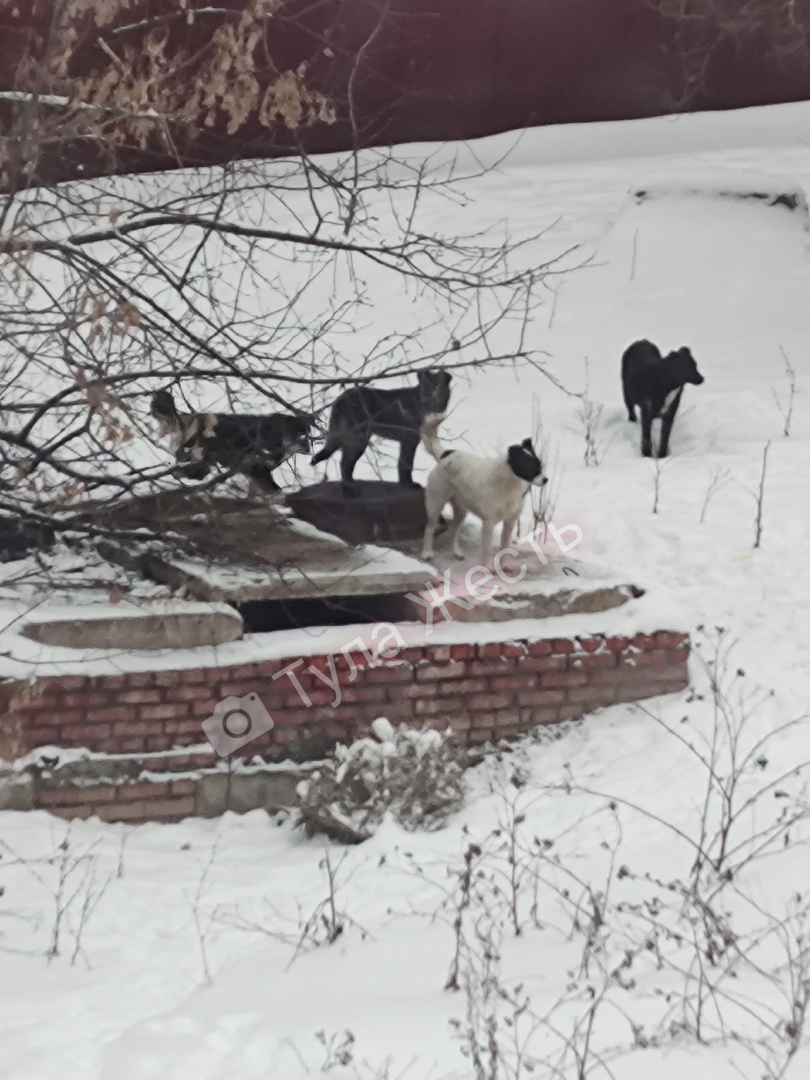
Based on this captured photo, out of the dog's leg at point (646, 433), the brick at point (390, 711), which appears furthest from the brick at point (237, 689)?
the dog's leg at point (646, 433)

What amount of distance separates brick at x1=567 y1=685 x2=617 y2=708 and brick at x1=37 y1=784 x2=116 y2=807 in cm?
225

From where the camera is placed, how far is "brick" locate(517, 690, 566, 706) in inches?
277

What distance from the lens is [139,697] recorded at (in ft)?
21.0

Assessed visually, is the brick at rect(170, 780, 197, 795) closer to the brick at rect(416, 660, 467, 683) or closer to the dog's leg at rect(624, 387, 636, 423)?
the brick at rect(416, 660, 467, 683)

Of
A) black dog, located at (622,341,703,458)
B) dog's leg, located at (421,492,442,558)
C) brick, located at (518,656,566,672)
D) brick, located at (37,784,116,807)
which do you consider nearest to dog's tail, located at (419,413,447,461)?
dog's leg, located at (421,492,442,558)

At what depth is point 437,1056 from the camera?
4.14m

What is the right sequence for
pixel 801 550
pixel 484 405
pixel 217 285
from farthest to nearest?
pixel 217 285 → pixel 484 405 → pixel 801 550

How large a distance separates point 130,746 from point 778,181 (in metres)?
10.6

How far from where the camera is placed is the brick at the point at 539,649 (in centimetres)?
694

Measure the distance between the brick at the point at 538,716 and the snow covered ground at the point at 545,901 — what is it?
0.10m

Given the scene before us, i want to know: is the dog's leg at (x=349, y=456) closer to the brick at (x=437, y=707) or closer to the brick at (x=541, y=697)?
the brick at (x=437, y=707)

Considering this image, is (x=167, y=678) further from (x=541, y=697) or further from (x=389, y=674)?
(x=541, y=697)

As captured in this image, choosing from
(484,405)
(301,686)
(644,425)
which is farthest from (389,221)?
(301,686)

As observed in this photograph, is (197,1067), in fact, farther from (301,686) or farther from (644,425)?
(644,425)
